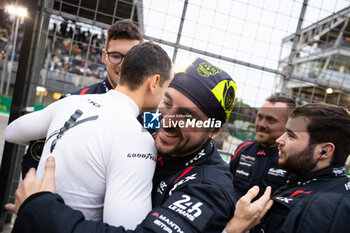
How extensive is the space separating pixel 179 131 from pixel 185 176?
206 millimetres

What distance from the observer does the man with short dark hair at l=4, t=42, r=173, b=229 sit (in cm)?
99

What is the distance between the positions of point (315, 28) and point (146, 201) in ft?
→ 8.47

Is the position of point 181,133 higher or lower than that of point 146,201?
higher

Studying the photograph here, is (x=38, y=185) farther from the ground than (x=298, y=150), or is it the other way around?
(x=298, y=150)

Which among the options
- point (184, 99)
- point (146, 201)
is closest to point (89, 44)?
point (184, 99)

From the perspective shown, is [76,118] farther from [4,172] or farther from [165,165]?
[4,172]

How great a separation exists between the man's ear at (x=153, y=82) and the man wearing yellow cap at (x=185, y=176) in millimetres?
146

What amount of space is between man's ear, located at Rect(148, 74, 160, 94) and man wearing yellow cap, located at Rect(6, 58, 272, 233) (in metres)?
0.15

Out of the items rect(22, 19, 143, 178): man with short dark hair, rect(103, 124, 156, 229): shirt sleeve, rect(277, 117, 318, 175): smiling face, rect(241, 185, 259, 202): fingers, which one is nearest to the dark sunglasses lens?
rect(22, 19, 143, 178): man with short dark hair

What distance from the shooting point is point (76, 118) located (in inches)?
46.0

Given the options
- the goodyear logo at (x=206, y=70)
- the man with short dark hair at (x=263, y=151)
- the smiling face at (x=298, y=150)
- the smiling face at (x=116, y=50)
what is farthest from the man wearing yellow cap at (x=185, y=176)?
the man with short dark hair at (x=263, y=151)

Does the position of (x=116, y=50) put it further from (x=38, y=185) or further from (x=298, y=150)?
(x=298, y=150)

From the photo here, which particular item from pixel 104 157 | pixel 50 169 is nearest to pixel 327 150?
pixel 104 157

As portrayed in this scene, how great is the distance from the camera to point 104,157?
105 centimetres
